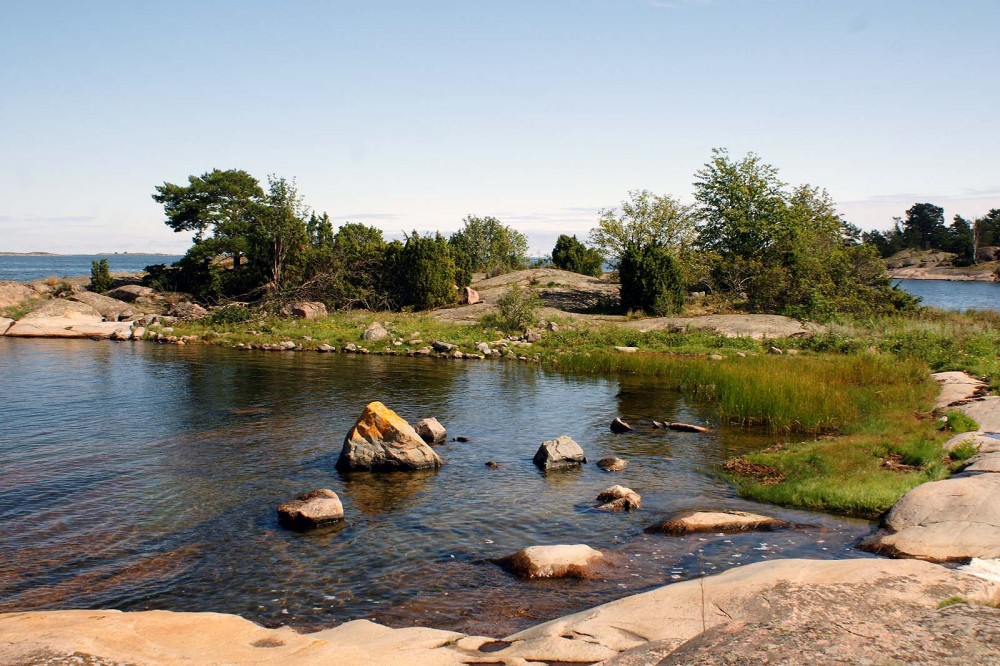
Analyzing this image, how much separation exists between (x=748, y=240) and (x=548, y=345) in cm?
2165

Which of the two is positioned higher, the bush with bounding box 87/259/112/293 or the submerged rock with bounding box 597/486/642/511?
the bush with bounding box 87/259/112/293

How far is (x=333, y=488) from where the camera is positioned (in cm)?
1641

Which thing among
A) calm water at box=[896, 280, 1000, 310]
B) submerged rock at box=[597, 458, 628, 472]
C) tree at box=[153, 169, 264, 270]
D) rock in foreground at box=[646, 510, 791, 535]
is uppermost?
tree at box=[153, 169, 264, 270]

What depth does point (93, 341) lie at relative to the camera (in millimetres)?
40125

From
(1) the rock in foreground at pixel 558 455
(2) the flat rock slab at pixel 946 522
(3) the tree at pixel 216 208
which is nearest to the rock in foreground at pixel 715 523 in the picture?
(2) the flat rock slab at pixel 946 522

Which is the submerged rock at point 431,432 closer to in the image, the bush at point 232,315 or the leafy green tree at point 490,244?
the bush at point 232,315

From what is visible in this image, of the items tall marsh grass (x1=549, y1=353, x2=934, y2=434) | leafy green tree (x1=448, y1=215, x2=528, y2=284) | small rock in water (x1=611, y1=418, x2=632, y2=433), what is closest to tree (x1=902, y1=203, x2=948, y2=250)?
leafy green tree (x1=448, y1=215, x2=528, y2=284)

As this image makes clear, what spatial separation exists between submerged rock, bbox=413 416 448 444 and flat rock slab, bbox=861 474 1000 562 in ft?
36.8

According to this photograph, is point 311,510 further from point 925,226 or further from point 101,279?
point 925,226

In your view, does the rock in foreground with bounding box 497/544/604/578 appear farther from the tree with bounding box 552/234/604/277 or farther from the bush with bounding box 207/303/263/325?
the tree with bounding box 552/234/604/277

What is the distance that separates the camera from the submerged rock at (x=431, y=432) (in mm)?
20422

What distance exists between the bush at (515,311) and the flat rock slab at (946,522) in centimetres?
2903

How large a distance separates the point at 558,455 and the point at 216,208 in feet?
141

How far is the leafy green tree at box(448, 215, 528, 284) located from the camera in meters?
69.6
